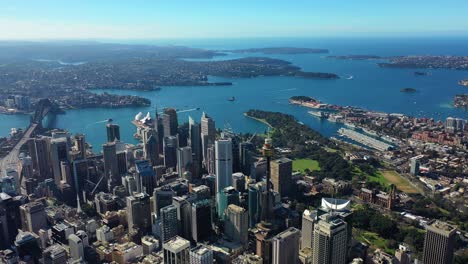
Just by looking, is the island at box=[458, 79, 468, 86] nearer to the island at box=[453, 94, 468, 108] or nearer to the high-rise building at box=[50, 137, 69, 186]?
the island at box=[453, 94, 468, 108]

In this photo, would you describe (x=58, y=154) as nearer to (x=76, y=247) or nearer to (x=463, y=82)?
(x=76, y=247)

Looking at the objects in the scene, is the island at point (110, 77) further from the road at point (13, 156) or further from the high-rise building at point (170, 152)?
the high-rise building at point (170, 152)

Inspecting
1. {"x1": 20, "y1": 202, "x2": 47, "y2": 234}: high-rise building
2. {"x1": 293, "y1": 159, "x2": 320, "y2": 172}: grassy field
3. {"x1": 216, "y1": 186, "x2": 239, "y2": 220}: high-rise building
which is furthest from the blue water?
{"x1": 216, "y1": 186, "x2": 239, "y2": 220}: high-rise building

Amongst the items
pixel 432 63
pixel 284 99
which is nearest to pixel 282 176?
pixel 284 99

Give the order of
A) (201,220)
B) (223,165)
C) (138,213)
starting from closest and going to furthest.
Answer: (201,220)
(138,213)
(223,165)

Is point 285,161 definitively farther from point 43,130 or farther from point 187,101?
point 187,101

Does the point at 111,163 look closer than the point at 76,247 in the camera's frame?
No

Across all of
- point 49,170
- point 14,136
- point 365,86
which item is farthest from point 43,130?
point 365,86
